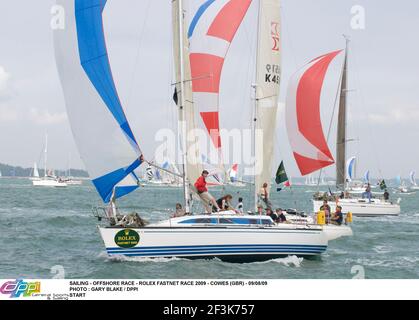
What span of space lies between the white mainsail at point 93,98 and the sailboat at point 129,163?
0.02 m

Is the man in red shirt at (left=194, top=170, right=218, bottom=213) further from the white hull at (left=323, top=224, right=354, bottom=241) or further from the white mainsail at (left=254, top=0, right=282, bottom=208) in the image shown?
the white hull at (left=323, top=224, right=354, bottom=241)

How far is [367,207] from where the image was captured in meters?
40.3

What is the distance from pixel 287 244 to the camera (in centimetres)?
1808

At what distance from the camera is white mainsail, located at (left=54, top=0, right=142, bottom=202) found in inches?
623

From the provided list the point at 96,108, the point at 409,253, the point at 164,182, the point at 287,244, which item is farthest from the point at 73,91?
the point at 164,182

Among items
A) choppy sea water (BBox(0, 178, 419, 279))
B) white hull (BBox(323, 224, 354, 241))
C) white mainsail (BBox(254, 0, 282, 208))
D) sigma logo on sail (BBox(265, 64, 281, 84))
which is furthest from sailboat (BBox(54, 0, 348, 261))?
white hull (BBox(323, 224, 354, 241))

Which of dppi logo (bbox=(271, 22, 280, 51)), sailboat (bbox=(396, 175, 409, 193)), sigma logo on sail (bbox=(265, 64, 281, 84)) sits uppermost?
dppi logo (bbox=(271, 22, 280, 51))

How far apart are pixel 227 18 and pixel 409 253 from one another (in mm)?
10334

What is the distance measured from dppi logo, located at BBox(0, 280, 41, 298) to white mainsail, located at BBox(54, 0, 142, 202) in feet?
22.8

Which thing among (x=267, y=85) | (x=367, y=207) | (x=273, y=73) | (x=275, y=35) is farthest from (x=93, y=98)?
(x=367, y=207)

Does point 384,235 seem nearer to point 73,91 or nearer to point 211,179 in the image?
point 211,179

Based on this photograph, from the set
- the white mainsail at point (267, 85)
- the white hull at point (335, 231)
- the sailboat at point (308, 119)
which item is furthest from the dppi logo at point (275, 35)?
the white hull at point (335, 231)

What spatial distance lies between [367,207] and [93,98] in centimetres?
2778

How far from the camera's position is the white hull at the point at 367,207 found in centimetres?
3997
